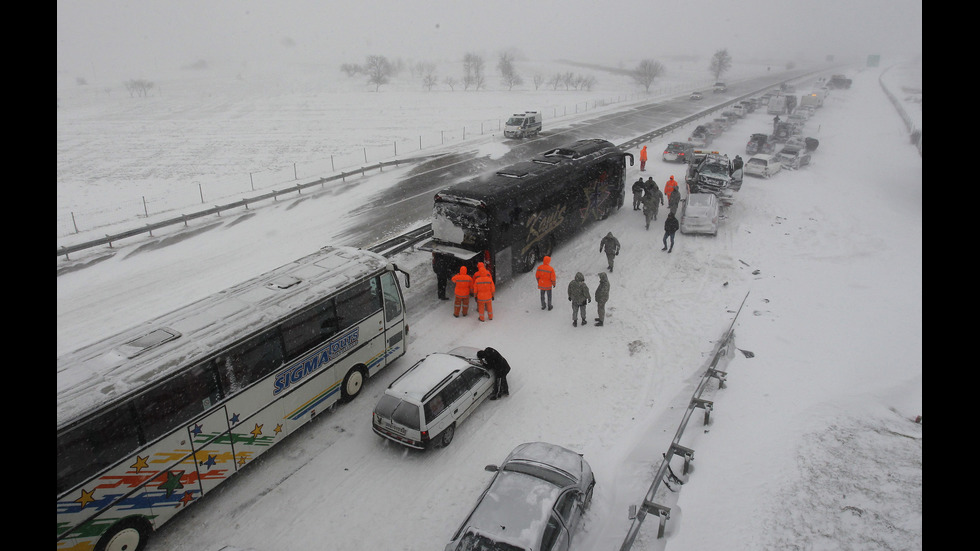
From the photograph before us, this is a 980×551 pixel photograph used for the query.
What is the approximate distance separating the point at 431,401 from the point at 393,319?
9.68ft

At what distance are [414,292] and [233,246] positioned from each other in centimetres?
846

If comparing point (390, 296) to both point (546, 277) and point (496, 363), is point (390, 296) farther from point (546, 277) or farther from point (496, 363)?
point (546, 277)

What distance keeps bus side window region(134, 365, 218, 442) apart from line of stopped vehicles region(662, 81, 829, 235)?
17.9 meters

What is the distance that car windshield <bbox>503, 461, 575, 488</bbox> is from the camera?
319 inches

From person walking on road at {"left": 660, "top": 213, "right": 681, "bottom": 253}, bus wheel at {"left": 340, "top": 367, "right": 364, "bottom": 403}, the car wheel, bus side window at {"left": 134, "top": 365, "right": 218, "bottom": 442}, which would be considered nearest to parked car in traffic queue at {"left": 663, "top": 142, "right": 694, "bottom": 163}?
person walking on road at {"left": 660, "top": 213, "right": 681, "bottom": 253}

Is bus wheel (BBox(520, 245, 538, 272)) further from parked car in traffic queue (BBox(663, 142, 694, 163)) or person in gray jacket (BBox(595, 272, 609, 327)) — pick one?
parked car in traffic queue (BBox(663, 142, 694, 163))

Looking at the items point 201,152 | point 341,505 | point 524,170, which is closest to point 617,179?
point 524,170

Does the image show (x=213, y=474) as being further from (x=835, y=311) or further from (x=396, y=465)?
(x=835, y=311)

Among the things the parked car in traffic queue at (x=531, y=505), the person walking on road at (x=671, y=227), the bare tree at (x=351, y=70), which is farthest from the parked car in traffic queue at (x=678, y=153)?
the bare tree at (x=351, y=70)

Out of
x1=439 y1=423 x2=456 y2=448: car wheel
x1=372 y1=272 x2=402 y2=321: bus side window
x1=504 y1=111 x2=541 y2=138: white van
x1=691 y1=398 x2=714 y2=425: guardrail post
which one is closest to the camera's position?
x1=439 y1=423 x2=456 y2=448: car wheel

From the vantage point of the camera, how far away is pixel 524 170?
18.0m

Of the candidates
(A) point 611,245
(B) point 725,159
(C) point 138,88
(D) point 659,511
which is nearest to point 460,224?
(A) point 611,245

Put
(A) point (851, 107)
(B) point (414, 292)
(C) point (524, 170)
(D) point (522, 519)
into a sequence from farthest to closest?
1. (A) point (851, 107)
2. (C) point (524, 170)
3. (B) point (414, 292)
4. (D) point (522, 519)

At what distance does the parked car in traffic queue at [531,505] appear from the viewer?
709 cm
